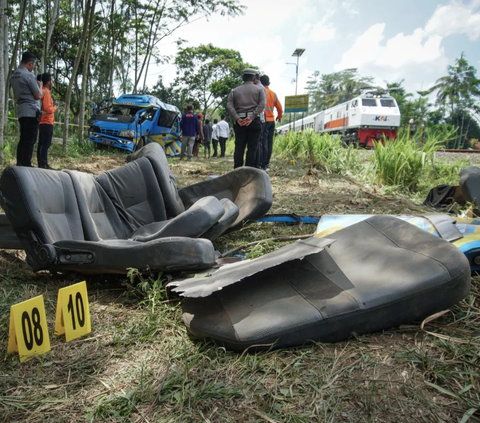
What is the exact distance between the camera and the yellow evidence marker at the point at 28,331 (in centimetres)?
143

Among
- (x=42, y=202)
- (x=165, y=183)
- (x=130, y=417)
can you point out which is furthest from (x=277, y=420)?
(x=165, y=183)

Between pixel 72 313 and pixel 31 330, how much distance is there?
0.18 metres

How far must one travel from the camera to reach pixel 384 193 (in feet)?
17.0

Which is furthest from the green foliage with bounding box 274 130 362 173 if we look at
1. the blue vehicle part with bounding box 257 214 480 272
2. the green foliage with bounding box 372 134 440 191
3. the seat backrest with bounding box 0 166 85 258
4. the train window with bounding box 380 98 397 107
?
the train window with bounding box 380 98 397 107

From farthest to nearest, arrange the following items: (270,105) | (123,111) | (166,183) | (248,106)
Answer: (123,111)
(270,105)
(248,106)
(166,183)

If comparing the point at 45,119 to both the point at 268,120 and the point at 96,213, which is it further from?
the point at 96,213

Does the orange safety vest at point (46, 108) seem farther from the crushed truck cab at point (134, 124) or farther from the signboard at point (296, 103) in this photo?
the signboard at point (296, 103)

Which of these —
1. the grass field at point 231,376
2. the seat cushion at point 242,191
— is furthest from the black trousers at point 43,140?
the grass field at point 231,376

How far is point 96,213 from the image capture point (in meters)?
2.48

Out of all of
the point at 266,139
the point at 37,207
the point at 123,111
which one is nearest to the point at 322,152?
the point at 266,139

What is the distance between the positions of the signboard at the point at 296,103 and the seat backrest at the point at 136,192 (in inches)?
424

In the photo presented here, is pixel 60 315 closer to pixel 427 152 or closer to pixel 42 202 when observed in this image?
pixel 42 202

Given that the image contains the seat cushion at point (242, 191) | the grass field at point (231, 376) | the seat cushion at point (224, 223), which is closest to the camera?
the grass field at point (231, 376)

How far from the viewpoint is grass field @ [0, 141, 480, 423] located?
114 cm
